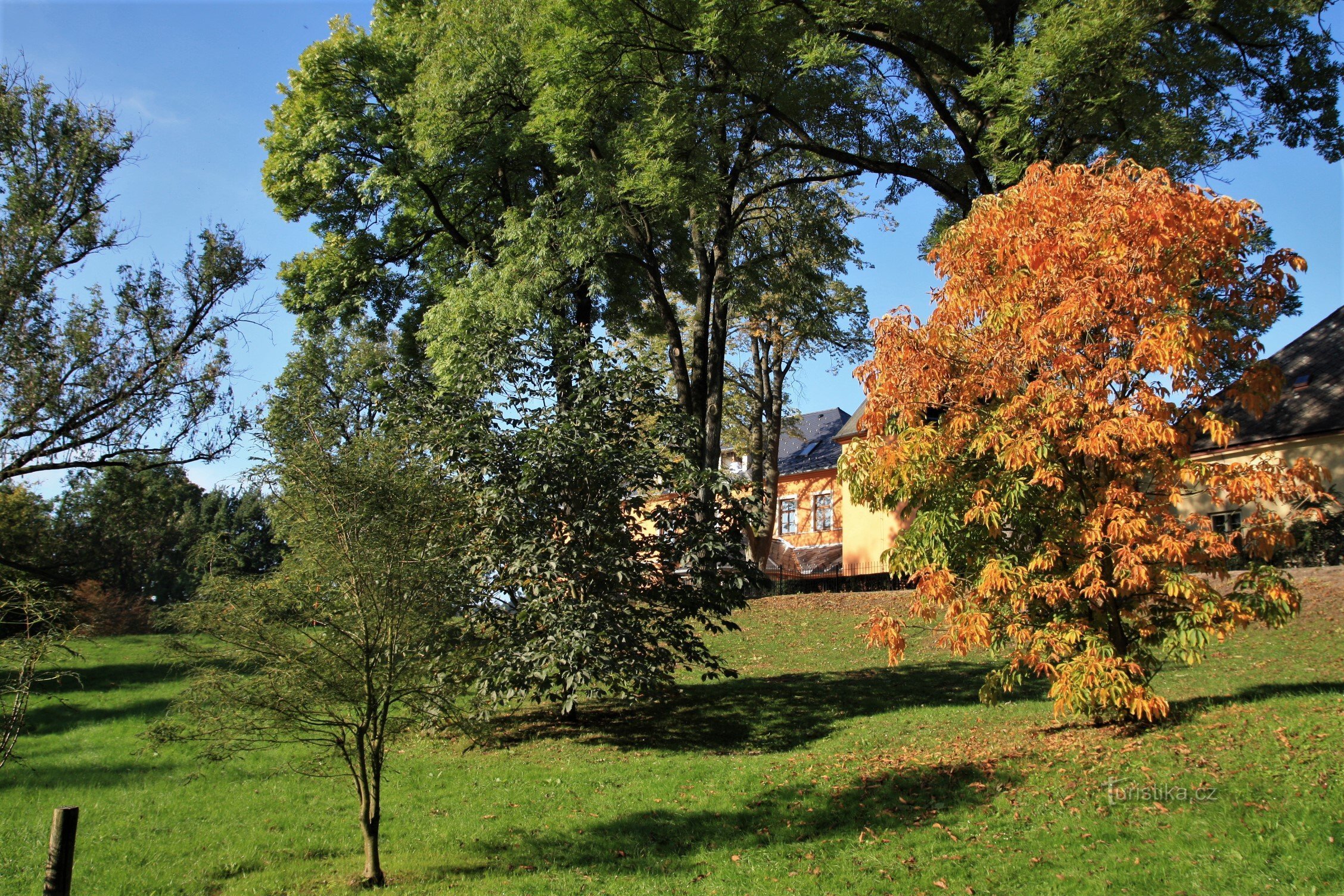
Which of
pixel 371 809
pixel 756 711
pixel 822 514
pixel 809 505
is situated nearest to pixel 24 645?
pixel 371 809

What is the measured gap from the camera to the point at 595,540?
40.8 ft

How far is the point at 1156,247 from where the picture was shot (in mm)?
8562

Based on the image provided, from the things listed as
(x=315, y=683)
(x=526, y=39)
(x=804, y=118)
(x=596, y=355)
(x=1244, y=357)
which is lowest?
(x=315, y=683)

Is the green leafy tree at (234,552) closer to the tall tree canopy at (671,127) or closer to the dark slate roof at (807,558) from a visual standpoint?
the tall tree canopy at (671,127)

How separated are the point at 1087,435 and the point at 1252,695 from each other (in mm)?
4517

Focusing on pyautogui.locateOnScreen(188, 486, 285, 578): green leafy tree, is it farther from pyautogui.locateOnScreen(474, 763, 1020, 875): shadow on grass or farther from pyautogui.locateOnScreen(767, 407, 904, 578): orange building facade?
pyautogui.locateOnScreen(767, 407, 904, 578): orange building facade

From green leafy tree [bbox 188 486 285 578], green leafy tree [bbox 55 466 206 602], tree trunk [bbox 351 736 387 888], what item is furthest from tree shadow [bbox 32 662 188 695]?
tree trunk [bbox 351 736 387 888]

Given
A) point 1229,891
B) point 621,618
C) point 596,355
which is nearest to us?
point 1229,891

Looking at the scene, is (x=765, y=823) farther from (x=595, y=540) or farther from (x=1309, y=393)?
(x=1309, y=393)

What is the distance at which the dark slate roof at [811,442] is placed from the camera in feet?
128

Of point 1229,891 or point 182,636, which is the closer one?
point 1229,891

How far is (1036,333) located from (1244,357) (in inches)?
87.3

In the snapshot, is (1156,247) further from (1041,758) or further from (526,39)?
(526,39)

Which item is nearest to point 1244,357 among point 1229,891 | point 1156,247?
point 1156,247
